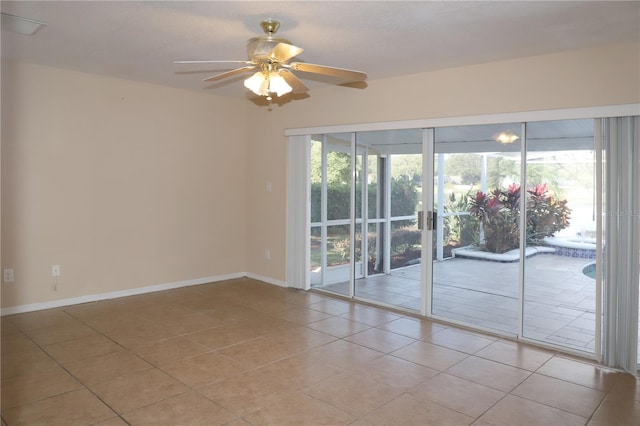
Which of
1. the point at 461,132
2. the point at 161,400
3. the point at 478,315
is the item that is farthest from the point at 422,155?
the point at 161,400

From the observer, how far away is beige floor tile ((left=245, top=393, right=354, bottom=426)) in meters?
2.83

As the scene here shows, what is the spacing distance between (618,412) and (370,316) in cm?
249

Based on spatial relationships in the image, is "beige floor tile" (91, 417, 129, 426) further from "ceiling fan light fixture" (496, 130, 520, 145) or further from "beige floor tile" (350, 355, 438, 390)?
"ceiling fan light fixture" (496, 130, 520, 145)

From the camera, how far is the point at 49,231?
201 inches

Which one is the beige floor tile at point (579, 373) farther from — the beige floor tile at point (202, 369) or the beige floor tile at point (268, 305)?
the beige floor tile at point (268, 305)

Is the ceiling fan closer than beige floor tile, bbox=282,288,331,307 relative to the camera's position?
Yes

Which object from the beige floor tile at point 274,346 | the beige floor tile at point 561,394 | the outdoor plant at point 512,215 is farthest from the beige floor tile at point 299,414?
the outdoor plant at point 512,215

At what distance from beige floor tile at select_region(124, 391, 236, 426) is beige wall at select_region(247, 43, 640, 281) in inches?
135

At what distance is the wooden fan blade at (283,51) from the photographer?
119 inches

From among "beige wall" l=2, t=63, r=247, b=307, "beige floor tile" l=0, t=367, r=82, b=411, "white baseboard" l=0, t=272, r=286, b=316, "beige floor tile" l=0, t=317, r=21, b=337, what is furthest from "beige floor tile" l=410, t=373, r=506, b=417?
"beige wall" l=2, t=63, r=247, b=307

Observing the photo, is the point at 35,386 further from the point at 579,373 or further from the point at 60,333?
the point at 579,373

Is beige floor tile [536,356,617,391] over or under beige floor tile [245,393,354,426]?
Answer: under

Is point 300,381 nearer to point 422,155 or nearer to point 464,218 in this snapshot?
point 464,218

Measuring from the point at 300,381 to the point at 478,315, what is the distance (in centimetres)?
228
